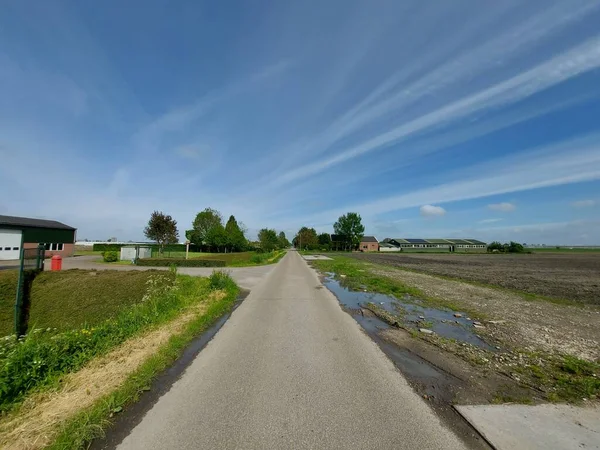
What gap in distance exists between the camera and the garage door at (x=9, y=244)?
29859 mm

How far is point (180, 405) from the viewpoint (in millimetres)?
3869

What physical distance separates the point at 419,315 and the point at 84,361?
928 cm

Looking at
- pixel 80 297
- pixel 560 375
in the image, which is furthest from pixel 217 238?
pixel 560 375

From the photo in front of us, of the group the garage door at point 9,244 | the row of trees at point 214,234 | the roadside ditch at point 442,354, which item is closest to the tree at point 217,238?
the row of trees at point 214,234

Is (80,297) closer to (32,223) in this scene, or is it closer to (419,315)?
(419,315)

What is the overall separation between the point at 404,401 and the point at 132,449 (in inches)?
135

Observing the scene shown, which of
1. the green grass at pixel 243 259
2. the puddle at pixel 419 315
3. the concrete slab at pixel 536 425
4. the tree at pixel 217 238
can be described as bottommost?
the puddle at pixel 419 315

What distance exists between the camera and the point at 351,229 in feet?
346

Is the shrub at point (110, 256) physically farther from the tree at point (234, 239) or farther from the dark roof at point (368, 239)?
the dark roof at point (368, 239)

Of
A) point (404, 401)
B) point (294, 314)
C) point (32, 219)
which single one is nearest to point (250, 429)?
point (404, 401)

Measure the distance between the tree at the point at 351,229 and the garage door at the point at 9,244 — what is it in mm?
88936

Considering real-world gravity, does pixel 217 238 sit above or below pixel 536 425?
above

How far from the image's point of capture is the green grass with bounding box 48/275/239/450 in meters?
3.12

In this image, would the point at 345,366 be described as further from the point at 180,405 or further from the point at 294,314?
the point at 294,314
